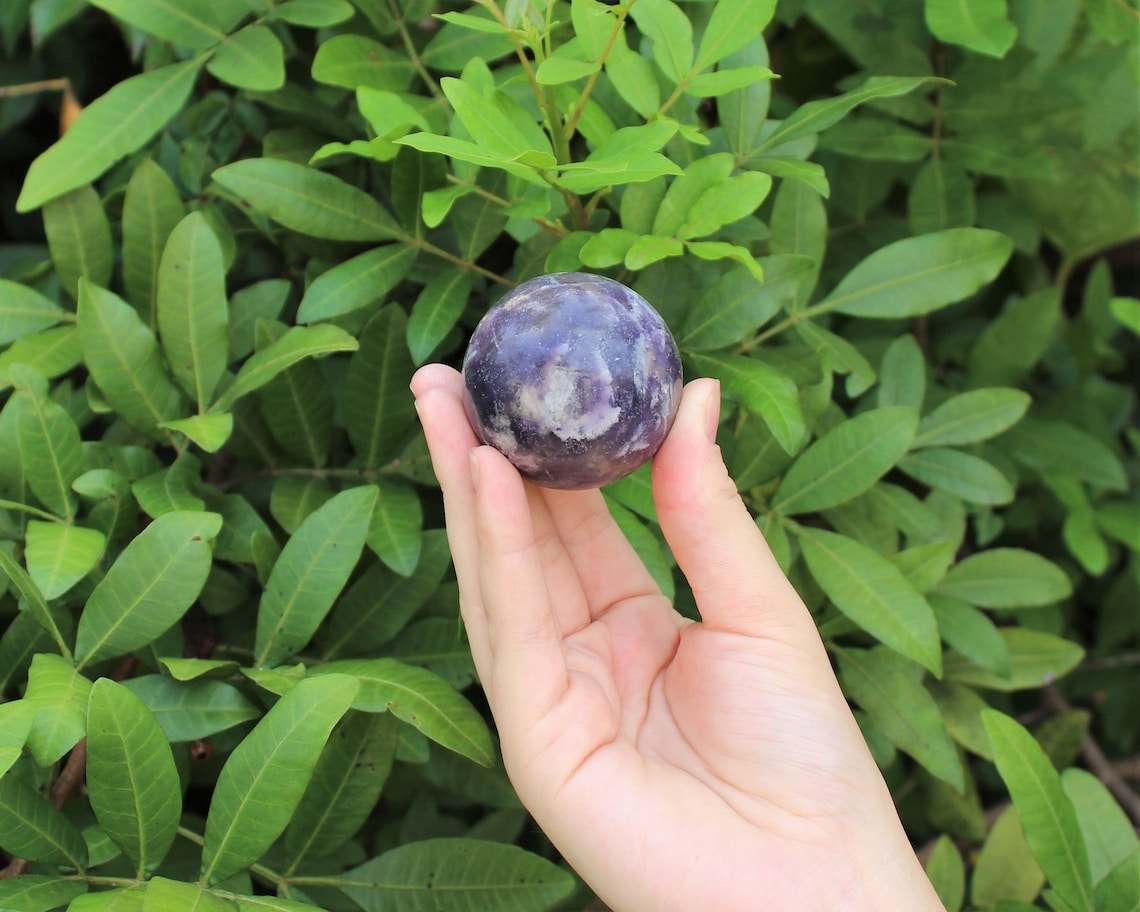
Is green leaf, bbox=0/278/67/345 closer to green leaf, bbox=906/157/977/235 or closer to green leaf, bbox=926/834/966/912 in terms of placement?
green leaf, bbox=906/157/977/235

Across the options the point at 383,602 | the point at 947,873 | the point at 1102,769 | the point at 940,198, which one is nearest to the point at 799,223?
the point at 940,198

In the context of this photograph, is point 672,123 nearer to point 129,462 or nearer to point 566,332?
point 566,332

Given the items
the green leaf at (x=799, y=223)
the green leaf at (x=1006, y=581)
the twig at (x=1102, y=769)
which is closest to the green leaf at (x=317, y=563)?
the green leaf at (x=799, y=223)

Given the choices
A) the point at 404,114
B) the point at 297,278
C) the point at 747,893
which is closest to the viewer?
the point at 747,893

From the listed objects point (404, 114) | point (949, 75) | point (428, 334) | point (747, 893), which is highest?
point (404, 114)

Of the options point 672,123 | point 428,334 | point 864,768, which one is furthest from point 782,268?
point 864,768

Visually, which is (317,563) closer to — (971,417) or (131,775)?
(131,775)

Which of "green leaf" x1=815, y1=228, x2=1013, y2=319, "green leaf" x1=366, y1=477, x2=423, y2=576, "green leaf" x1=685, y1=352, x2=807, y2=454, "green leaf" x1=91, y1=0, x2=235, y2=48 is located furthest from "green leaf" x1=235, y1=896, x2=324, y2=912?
"green leaf" x1=91, y1=0, x2=235, y2=48
